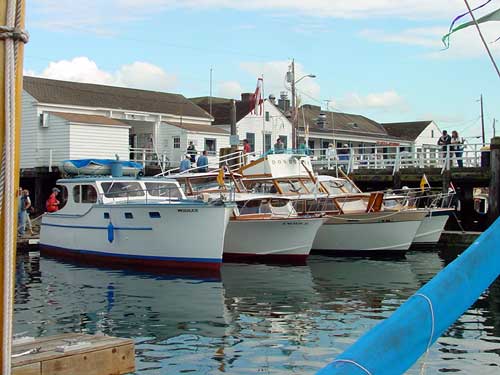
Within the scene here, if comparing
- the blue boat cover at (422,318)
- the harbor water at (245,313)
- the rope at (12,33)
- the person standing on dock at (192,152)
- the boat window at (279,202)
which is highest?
the person standing on dock at (192,152)

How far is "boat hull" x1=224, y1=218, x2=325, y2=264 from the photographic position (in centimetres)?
2159

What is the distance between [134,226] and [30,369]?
16.7 m

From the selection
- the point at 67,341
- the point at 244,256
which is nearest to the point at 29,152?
the point at 244,256

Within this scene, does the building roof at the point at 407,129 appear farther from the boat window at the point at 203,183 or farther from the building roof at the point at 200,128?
the boat window at the point at 203,183

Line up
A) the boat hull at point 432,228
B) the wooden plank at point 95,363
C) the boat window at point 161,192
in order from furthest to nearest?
the boat hull at point 432,228, the boat window at point 161,192, the wooden plank at point 95,363

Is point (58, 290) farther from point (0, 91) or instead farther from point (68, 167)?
point (0, 91)

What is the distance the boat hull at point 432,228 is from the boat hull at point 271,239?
19.0 ft

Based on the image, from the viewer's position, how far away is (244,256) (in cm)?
2230

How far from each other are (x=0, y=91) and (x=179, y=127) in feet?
133

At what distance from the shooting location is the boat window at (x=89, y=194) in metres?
22.3

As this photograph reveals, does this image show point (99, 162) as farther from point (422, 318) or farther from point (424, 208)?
point (422, 318)

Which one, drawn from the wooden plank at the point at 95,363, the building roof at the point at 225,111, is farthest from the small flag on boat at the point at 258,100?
the wooden plank at the point at 95,363

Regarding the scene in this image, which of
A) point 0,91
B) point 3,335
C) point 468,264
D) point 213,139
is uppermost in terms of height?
point 213,139

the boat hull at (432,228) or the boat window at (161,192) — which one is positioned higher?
the boat window at (161,192)
